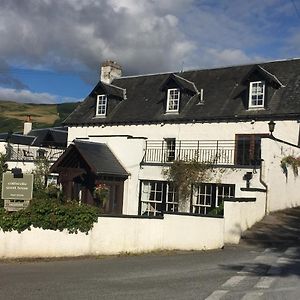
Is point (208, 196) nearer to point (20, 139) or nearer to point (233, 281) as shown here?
point (233, 281)

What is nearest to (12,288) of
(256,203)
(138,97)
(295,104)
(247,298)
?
(247,298)

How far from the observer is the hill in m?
116

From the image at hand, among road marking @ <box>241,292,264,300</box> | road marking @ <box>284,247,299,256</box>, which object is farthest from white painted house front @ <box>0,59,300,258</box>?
road marking @ <box>241,292,264,300</box>

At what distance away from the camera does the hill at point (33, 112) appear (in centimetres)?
11606

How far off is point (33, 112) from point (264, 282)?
13151 cm

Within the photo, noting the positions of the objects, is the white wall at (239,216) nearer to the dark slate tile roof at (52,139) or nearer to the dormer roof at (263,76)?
the dormer roof at (263,76)

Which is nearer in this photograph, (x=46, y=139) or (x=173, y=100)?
(x=173, y=100)

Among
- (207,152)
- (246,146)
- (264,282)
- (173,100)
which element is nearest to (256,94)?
(246,146)

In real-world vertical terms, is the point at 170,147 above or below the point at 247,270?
above

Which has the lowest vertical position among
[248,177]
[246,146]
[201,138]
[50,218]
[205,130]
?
[50,218]

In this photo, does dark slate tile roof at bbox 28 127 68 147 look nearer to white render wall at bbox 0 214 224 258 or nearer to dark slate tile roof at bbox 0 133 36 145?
dark slate tile roof at bbox 0 133 36 145

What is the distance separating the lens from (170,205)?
24.5 metres

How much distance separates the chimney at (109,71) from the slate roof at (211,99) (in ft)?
3.89

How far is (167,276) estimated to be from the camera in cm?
1112
